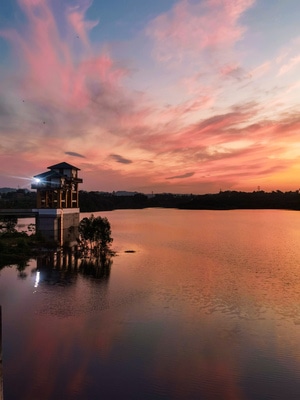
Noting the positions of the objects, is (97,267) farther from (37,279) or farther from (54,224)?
(54,224)

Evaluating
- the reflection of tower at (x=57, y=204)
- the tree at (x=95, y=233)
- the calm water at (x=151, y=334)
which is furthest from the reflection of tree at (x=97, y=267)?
the reflection of tower at (x=57, y=204)

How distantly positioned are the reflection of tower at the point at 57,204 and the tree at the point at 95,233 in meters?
3.97

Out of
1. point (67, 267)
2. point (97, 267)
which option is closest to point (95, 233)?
point (97, 267)

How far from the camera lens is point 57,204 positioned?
47.2 meters

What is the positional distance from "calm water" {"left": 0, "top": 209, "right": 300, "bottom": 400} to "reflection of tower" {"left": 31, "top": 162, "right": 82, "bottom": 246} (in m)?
12.2

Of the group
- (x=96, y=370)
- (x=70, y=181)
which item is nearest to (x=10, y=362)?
(x=96, y=370)

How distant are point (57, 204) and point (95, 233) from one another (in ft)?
25.6

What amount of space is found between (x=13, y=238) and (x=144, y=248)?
16.7 m

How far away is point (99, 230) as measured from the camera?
42.9m

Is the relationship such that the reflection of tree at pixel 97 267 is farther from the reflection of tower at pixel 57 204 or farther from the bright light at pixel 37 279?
the reflection of tower at pixel 57 204

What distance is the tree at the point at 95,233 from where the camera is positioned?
4275cm

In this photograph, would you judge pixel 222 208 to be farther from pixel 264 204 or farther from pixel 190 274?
pixel 190 274

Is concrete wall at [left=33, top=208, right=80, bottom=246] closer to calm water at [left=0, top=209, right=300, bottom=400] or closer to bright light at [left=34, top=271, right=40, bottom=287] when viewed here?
calm water at [left=0, top=209, right=300, bottom=400]

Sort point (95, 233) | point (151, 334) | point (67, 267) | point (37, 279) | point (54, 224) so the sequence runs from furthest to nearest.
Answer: point (54, 224) < point (95, 233) < point (67, 267) < point (37, 279) < point (151, 334)
